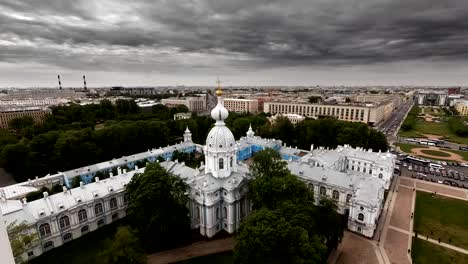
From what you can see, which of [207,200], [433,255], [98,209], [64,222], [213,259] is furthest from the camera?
[98,209]

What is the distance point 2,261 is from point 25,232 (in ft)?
123

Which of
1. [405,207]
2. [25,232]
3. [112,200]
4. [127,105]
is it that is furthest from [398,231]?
[127,105]

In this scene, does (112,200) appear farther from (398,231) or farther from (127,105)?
(127,105)

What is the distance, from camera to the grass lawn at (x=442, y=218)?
36.9 m

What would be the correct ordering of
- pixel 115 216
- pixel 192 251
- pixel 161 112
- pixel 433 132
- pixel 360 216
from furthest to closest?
pixel 161 112 < pixel 433 132 < pixel 115 216 < pixel 360 216 < pixel 192 251

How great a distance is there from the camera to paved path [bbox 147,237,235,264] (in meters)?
31.9

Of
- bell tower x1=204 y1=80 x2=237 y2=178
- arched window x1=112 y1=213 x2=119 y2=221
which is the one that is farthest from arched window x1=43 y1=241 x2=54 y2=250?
bell tower x1=204 y1=80 x2=237 y2=178

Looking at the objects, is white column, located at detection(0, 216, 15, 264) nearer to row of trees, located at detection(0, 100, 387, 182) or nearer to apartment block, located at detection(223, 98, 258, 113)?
row of trees, located at detection(0, 100, 387, 182)

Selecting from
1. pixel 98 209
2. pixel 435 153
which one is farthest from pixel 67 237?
pixel 435 153

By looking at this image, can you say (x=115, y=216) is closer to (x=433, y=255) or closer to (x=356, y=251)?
(x=356, y=251)

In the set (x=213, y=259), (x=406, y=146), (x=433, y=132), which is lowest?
(x=213, y=259)

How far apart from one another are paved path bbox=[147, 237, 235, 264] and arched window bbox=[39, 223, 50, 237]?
47.4 feet

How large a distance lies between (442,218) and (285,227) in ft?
111

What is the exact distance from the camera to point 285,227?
81.0 ft
